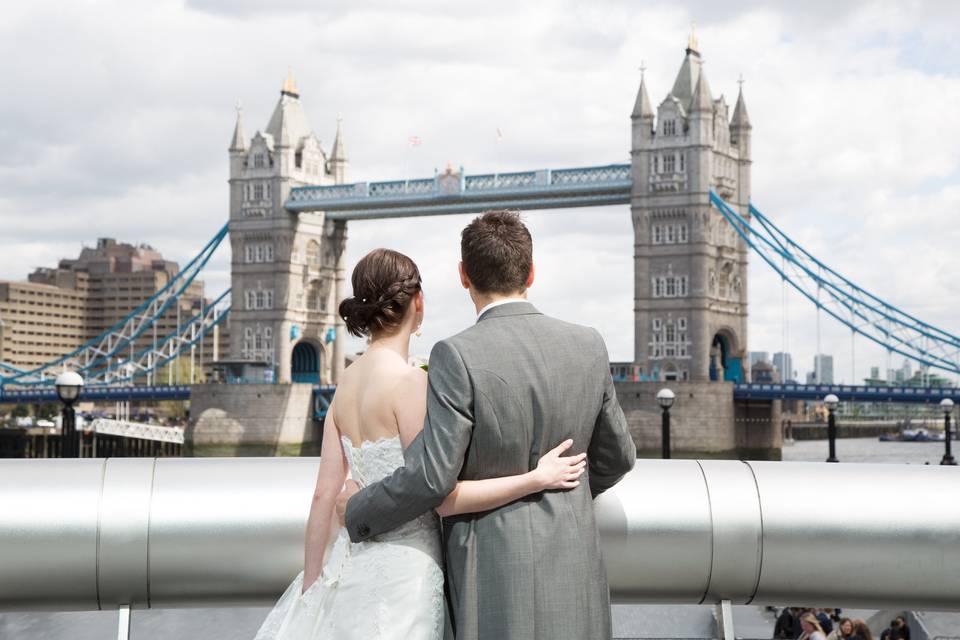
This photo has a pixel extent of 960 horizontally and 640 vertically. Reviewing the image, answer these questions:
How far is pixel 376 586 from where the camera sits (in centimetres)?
228

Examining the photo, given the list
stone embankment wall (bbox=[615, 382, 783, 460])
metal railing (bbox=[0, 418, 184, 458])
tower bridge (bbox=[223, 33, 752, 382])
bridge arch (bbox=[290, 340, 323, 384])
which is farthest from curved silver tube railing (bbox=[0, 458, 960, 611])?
bridge arch (bbox=[290, 340, 323, 384])

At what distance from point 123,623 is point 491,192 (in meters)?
42.1

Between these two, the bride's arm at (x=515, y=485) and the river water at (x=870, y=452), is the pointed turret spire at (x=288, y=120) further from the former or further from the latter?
the bride's arm at (x=515, y=485)

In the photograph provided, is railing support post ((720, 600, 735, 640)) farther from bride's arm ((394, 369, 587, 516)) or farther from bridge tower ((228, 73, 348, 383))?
bridge tower ((228, 73, 348, 383))

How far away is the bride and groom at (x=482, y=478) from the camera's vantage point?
2.21 meters

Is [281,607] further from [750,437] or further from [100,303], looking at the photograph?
[100,303]

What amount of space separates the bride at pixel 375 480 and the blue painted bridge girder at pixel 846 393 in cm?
3830

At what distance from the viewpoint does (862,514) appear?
271 centimetres

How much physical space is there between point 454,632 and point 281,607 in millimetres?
403

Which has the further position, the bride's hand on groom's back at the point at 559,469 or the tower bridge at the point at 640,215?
the tower bridge at the point at 640,215

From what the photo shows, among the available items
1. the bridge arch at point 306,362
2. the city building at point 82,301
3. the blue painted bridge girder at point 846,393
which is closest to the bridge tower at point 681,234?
the blue painted bridge girder at point 846,393

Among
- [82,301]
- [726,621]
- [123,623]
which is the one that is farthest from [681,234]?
[82,301]

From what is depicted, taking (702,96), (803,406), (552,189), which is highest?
(702,96)

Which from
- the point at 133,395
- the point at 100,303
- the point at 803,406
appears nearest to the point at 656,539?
the point at 133,395
